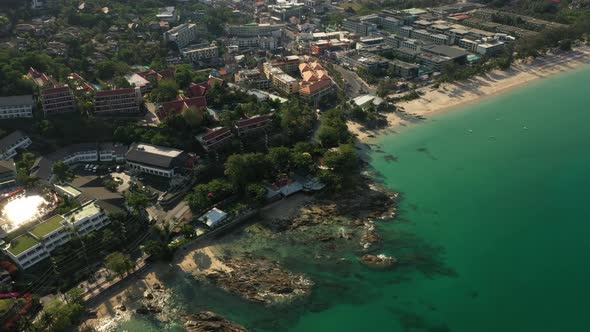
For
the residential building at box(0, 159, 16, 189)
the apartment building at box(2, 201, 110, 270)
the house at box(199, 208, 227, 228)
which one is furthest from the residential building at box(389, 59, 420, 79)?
the residential building at box(0, 159, 16, 189)

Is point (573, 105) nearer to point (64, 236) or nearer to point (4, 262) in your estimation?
point (64, 236)

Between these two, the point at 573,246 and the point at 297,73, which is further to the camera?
the point at 297,73

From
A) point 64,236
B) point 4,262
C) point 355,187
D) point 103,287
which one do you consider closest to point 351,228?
point 355,187

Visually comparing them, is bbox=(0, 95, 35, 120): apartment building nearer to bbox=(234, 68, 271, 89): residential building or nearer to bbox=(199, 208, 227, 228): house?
bbox=(199, 208, 227, 228): house

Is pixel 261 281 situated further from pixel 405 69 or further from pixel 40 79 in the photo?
pixel 405 69

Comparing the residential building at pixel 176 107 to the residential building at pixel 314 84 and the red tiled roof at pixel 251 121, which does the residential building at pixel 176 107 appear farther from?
the residential building at pixel 314 84

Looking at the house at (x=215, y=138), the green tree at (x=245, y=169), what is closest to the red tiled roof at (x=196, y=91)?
the house at (x=215, y=138)

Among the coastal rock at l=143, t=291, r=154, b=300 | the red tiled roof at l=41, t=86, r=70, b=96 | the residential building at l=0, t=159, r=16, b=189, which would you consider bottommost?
the coastal rock at l=143, t=291, r=154, b=300
